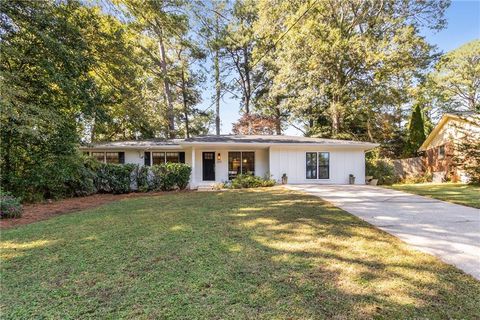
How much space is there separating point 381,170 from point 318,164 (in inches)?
214

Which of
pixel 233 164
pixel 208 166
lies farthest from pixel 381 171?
pixel 208 166

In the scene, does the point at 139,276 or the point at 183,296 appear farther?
the point at 139,276

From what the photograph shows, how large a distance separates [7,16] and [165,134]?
1506 centimetres

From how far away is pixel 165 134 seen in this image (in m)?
22.6

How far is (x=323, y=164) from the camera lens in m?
14.1

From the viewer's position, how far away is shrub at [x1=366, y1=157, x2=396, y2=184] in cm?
1641

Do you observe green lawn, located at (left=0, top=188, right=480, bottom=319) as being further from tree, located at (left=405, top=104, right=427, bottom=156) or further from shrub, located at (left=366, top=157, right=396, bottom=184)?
tree, located at (left=405, top=104, right=427, bottom=156)

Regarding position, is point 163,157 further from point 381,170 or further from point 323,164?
point 381,170

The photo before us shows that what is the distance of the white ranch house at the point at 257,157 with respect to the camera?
1372 cm

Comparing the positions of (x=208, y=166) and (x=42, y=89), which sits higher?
(x=42, y=89)

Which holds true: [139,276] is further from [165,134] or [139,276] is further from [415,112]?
[415,112]

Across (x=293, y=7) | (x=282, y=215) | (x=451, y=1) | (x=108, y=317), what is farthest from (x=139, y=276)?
(x=451, y=1)

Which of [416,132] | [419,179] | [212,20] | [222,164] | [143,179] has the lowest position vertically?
[419,179]

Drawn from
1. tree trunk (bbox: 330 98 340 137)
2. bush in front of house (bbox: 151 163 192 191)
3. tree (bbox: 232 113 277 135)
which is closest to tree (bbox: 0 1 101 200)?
bush in front of house (bbox: 151 163 192 191)
